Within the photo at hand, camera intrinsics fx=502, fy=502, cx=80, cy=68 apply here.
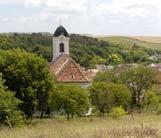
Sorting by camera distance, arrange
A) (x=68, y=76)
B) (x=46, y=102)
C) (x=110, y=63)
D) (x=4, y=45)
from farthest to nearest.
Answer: (x=110, y=63), (x=4, y=45), (x=68, y=76), (x=46, y=102)

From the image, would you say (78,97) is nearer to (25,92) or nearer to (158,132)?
(25,92)

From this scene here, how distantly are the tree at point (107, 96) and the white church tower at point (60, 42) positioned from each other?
20705 mm

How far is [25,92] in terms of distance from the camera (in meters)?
43.2

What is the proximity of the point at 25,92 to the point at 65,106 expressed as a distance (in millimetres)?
6396

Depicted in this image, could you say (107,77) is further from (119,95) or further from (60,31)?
(119,95)

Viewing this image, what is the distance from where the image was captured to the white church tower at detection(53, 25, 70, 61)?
7472 cm

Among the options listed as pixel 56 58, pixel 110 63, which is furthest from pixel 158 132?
pixel 110 63

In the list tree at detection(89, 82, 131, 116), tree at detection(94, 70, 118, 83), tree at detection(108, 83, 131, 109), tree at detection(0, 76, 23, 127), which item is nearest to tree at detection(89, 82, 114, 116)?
tree at detection(89, 82, 131, 116)

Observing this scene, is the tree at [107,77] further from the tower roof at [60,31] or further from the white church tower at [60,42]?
the tower roof at [60,31]

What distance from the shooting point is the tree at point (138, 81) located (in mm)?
65812

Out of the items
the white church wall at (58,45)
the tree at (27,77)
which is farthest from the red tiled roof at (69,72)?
the tree at (27,77)

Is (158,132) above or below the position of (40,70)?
above

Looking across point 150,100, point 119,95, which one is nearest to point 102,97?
point 119,95

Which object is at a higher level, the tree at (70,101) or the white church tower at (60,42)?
the white church tower at (60,42)
